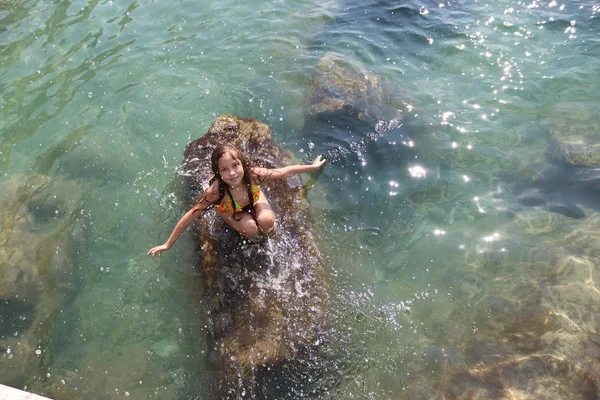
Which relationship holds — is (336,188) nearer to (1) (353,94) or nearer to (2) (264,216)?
(2) (264,216)

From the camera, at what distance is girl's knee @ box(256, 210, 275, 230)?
5332 millimetres

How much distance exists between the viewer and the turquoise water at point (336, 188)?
15.3 ft

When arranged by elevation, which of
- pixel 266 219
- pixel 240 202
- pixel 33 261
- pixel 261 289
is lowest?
pixel 261 289

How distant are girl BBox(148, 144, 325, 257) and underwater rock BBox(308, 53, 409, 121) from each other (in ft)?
7.61

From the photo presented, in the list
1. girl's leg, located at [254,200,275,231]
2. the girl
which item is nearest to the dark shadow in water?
the girl

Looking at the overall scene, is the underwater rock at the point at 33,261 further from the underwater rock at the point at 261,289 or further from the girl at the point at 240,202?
the underwater rock at the point at 261,289

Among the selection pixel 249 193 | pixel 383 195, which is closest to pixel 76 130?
pixel 249 193

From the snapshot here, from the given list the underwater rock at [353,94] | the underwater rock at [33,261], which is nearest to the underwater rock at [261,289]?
the underwater rock at [33,261]

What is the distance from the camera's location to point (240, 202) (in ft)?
17.7

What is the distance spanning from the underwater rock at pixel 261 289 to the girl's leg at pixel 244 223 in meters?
0.12

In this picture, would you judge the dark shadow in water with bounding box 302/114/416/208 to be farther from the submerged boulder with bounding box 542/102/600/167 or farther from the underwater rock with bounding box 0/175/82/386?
the underwater rock with bounding box 0/175/82/386

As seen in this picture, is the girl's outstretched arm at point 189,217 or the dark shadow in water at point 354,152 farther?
the dark shadow in water at point 354,152

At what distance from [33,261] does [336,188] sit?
431cm

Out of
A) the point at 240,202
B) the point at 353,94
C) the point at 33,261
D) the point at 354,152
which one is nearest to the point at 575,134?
the point at 354,152
